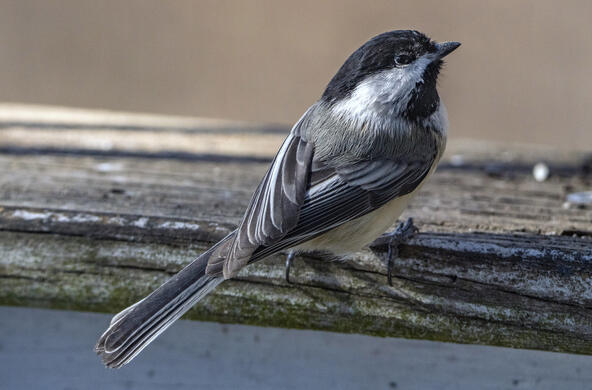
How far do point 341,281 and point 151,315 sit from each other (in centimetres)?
36

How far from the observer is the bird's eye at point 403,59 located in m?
1.70

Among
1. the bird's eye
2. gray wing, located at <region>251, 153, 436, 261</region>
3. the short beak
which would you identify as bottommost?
gray wing, located at <region>251, 153, 436, 261</region>

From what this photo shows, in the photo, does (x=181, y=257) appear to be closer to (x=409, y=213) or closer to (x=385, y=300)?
(x=385, y=300)

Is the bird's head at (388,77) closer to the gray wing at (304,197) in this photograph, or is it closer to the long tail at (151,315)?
the gray wing at (304,197)

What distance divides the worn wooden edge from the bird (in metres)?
0.07

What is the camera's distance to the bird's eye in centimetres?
170

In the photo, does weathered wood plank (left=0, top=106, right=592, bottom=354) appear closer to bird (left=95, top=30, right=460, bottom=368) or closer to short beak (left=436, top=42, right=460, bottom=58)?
bird (left=95, top=30, right=460, bottom=368)

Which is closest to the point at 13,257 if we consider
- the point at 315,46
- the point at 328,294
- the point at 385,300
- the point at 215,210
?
the point at 215,210

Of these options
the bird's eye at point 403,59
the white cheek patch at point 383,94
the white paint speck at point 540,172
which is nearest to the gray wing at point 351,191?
the white cheek patch at point 383,94

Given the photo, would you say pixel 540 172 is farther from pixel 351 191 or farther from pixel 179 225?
pixel 179 225

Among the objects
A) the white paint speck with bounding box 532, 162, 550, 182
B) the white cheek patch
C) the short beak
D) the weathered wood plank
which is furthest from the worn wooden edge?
the white paint speck with bounding box 532, 162, 550, 182

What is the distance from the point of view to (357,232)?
1543mm

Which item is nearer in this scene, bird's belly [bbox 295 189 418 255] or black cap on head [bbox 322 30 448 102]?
bird's belly [bbox 295 189 418 255]

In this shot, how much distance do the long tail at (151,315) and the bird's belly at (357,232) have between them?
23cm
